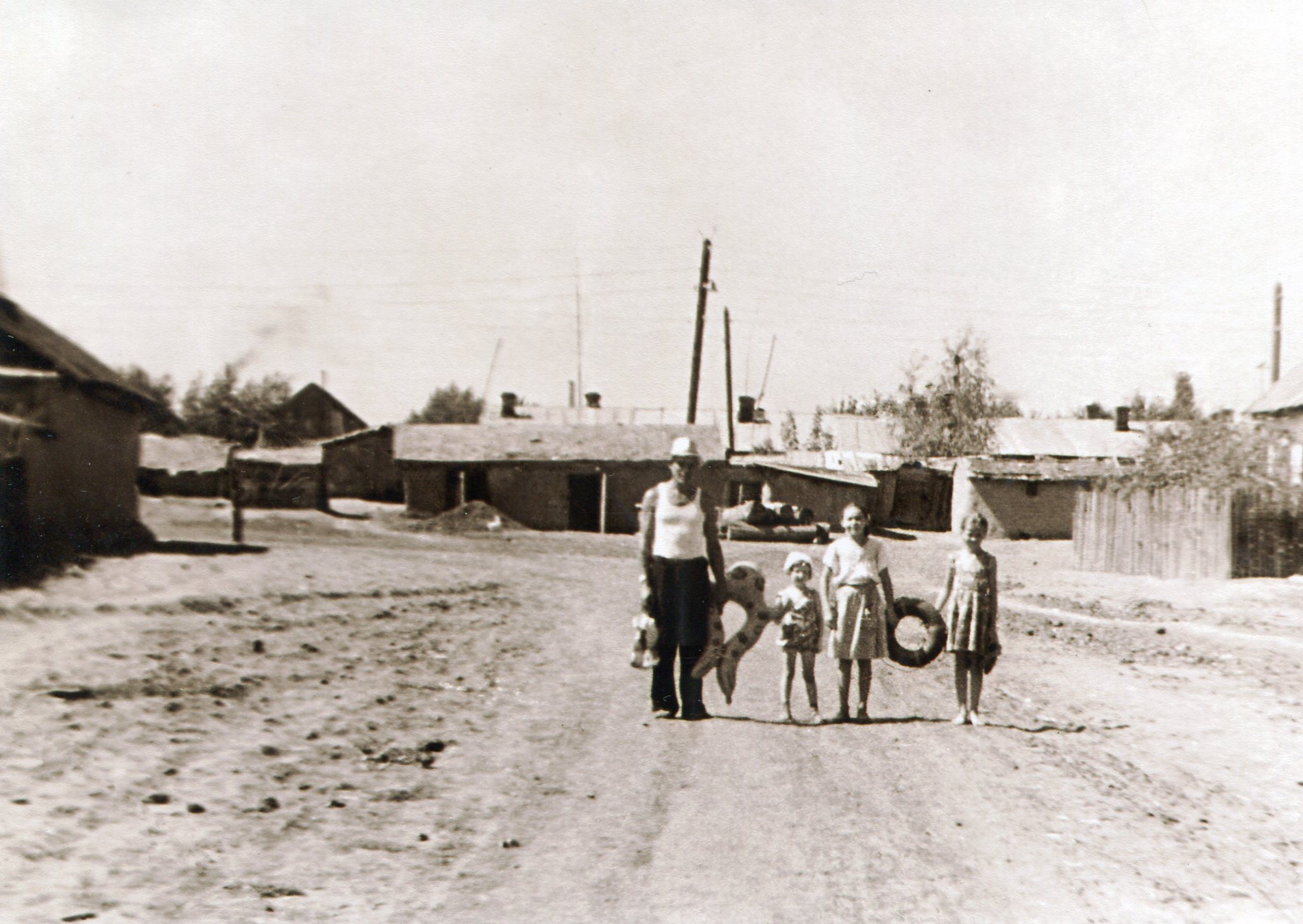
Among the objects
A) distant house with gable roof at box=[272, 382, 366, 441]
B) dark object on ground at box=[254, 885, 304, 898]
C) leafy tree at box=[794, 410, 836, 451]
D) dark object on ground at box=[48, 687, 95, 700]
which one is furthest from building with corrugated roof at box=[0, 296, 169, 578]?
leafy tree at box=[794, 410, 836, 451]

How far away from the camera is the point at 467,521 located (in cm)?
3309

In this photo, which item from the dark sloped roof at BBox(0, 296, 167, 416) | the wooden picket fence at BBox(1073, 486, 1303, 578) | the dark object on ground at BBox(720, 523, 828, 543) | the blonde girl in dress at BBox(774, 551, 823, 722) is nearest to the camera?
the dark sloped roof at BBox(0, 296, 167, 416)

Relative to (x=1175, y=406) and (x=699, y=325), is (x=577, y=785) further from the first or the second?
(x=1175, y=406)

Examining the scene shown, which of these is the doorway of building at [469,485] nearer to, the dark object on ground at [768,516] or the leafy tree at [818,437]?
the dark object on ground at [768,516]

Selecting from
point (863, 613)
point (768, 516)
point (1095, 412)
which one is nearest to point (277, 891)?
point (863, 613)

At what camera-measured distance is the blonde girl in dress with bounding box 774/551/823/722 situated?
273 inches

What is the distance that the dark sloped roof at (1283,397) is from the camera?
25337 millimetres

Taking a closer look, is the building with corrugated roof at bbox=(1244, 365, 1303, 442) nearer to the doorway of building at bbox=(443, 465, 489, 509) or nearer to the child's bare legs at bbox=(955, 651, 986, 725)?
the child's bare legs at bbox=(955, 651, 986, 725)

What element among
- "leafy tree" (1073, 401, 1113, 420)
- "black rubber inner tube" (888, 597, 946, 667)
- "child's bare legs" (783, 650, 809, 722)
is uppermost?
"leafy tree" (1073, 401, 1113, 420)

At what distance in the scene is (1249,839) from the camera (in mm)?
5281

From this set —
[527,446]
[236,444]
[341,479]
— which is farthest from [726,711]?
[341,479]

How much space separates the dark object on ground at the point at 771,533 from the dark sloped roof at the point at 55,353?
25422 mm

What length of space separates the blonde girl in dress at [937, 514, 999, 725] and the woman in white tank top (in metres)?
1.70

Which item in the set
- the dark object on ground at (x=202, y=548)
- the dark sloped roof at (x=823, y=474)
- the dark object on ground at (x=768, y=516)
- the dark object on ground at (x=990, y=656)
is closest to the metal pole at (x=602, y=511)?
the dark object on ground at (x=768, y=516)
